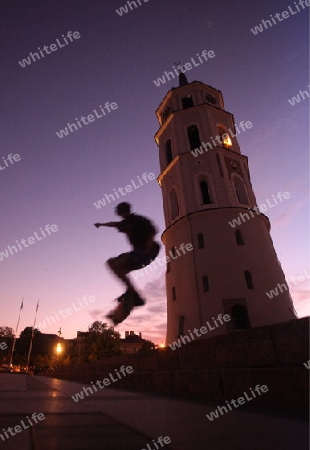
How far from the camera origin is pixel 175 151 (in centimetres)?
2869

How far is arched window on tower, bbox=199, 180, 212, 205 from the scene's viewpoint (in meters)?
25.1

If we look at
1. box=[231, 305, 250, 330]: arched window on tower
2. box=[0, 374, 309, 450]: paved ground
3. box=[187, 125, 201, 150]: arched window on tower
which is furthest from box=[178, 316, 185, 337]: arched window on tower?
box=[0, 374, 309, 450]: paved ground

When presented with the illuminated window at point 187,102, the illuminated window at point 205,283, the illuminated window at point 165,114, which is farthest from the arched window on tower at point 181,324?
the illuminated window at point 187,102

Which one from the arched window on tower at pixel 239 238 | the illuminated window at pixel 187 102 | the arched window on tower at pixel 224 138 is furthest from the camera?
the illuminated window at pixel 187 102

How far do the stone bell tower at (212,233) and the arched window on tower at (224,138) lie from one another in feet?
0.34

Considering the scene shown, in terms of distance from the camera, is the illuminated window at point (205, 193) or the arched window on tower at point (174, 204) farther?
the arched window on tower at point (174, 204)

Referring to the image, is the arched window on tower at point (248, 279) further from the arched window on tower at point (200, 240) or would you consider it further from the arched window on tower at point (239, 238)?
the arched window on tower at point (200, 240)

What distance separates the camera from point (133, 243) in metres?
12.2

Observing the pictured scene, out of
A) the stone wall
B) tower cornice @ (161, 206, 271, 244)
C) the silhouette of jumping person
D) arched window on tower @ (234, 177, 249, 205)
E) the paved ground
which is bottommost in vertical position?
the paved ground

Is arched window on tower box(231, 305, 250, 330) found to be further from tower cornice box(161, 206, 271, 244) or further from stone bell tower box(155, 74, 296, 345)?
tower cornice box(161, 206, 271, 244)

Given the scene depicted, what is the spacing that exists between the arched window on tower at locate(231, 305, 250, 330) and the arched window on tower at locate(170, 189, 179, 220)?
9.98 m

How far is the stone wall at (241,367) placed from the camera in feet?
11.8

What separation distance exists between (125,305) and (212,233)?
12.9 metres

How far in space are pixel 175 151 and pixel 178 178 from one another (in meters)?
3.66
